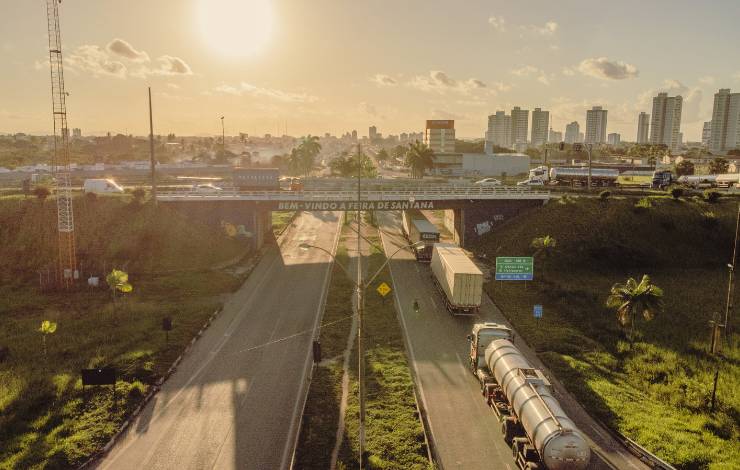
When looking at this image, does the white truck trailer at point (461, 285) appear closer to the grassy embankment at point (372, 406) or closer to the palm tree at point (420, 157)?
the grassy embankment at point (372, 406)

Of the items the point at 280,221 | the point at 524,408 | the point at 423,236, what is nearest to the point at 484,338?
the point at 524,408

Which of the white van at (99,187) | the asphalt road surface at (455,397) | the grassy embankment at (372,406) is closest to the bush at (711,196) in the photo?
the asphalt road surface at (455,397)

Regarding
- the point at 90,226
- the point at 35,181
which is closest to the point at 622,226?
the point at 90,226

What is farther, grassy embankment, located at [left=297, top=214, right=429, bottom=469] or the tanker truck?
grassy embankment, located at [left=297, top=214, right=429, bottom=469]

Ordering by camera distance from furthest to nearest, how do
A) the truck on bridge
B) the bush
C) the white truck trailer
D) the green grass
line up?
the green grass < the bush < the truck on bridge < the white truck trailer

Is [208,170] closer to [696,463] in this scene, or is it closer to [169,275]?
[169,275]

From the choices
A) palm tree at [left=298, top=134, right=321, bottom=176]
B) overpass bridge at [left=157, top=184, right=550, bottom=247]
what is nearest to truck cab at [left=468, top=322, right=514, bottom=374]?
overpass bridge at [left=157, top=184, right=550, bottom=247]

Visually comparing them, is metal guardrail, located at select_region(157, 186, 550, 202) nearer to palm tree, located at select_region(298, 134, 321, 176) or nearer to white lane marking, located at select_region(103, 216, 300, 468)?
white lane marking, located at select_region(103, 216, 300, 468)
